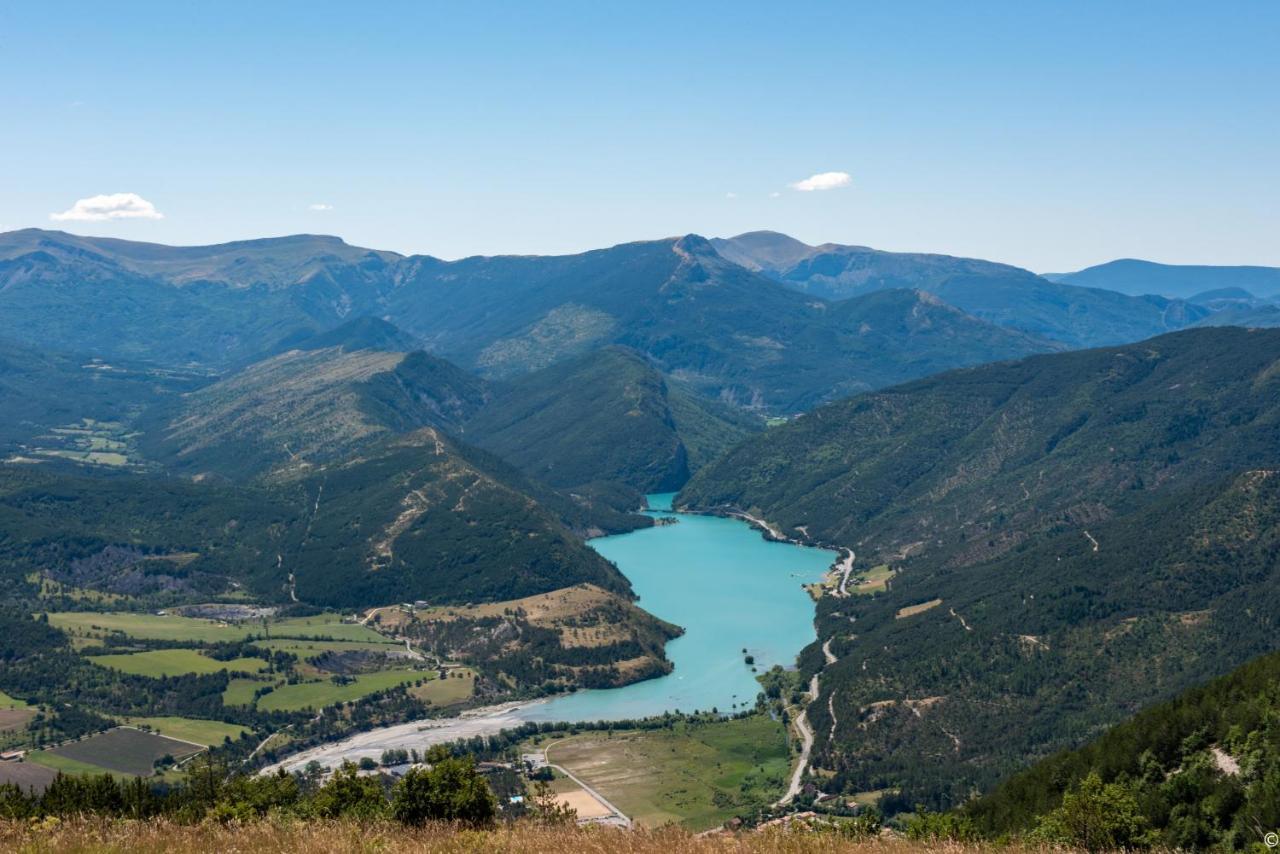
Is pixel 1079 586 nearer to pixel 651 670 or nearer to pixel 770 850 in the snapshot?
pixel 651 670

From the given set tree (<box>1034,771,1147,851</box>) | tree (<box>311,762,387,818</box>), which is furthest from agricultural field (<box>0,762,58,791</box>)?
tree (<box>1034,771,1147,851</box>)

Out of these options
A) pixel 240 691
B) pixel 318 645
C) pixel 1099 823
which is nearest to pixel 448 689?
pixel 240 691

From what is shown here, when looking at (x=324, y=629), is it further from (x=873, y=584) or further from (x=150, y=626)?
(x=873, y=584)

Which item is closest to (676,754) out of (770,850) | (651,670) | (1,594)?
(651,670)

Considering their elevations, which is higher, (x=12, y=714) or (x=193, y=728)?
(x=12, y=714)

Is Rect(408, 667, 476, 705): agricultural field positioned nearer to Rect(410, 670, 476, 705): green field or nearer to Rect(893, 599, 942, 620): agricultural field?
Rect(410, 670, 476, 705): green field

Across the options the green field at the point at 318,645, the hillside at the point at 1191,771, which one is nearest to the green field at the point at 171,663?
the green field at the point at 318,645
